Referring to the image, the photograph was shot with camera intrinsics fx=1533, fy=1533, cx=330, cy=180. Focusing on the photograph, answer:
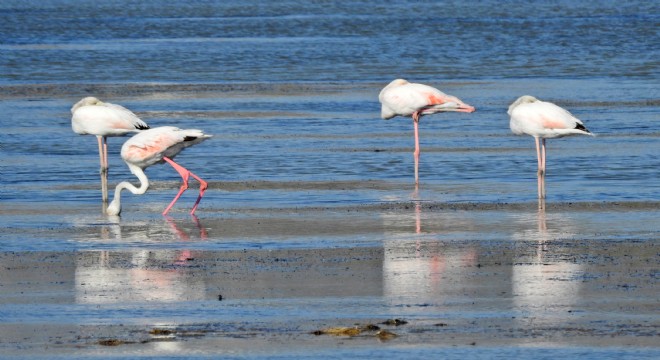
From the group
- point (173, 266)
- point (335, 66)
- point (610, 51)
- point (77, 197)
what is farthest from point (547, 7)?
point (173, 266)

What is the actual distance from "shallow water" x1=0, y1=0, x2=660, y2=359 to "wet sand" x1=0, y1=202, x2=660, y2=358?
0.03 m

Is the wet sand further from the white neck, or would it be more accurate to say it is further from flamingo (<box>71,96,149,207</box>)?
flamingo (<box>71,96,149,207</box>)

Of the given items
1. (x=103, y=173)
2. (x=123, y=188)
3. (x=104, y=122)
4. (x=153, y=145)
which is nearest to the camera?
(x=123, y=188)

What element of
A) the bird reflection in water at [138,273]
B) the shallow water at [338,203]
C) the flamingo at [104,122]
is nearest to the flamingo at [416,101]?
the shallow water at [338,203]

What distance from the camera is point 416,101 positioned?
17.4 metres

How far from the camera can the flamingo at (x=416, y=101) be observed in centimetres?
1723

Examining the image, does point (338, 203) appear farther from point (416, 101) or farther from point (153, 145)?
point (416, 101)

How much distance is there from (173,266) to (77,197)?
4.18m

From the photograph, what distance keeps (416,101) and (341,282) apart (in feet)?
24.6

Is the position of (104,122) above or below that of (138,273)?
above

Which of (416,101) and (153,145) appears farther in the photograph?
(416,101)

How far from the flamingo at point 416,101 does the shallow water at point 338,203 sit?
57 centimetres

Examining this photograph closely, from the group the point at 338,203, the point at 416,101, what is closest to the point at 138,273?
the point at 338,203

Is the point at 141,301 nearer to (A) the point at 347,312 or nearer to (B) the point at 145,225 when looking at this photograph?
(A) the point at 347,312
